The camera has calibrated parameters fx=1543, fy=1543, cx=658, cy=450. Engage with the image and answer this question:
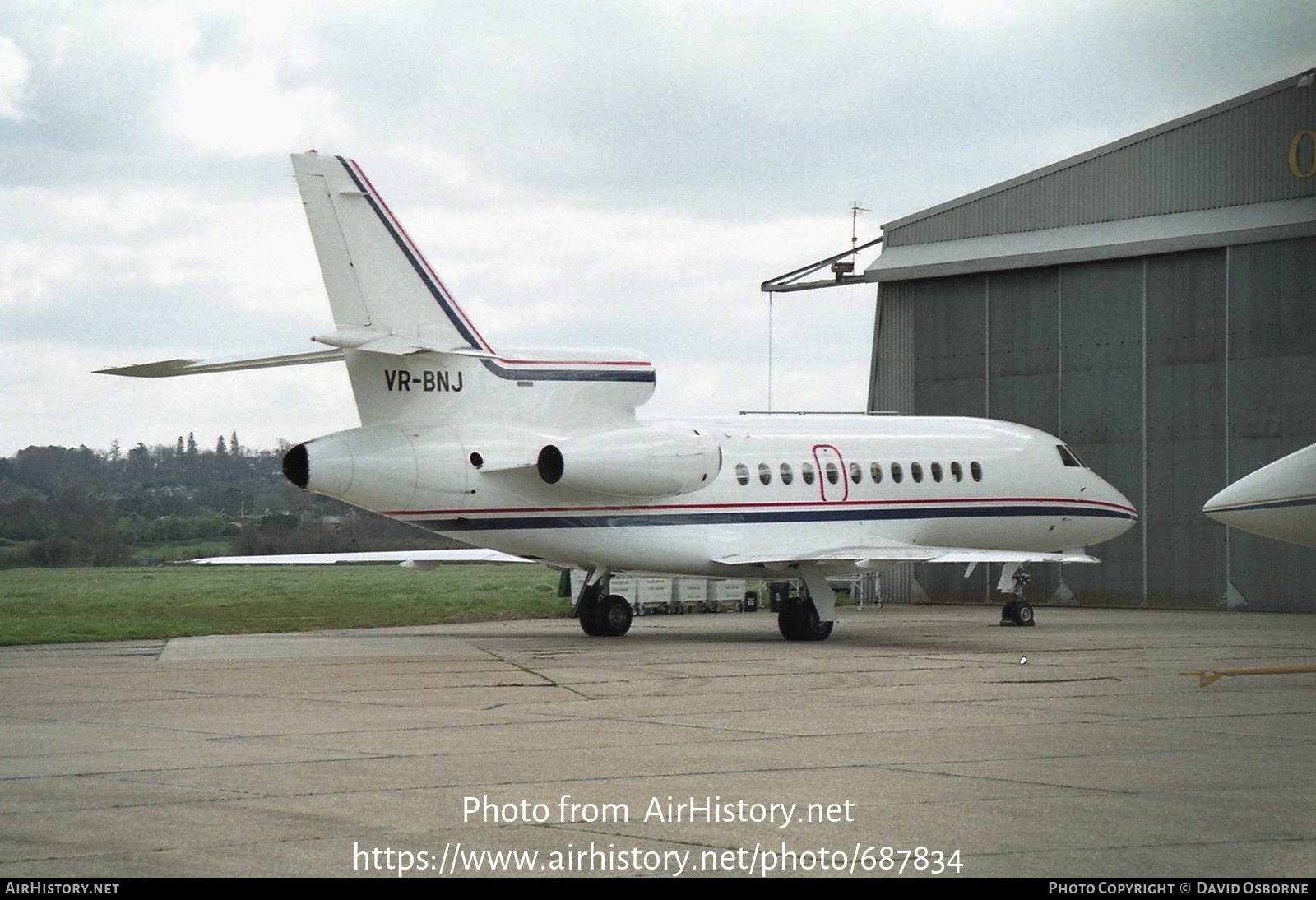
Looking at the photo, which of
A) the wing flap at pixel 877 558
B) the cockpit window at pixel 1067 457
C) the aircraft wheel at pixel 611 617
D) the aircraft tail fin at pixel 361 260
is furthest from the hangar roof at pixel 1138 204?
the aircraft tail fin at pixel 361 260

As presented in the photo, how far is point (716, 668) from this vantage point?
18.5 metres

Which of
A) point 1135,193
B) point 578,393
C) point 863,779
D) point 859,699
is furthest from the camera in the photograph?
point 1135,193

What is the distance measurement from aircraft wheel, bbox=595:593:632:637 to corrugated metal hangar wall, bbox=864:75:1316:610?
48.9ft

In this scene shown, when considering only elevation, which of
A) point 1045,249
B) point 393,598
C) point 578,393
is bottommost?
point 393,598

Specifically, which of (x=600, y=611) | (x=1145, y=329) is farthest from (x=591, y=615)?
(x=1145, y=329)

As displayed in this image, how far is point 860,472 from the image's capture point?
26172 millimetres

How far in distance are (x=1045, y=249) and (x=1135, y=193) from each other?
8.08 ft

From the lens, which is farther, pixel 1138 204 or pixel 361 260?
pixel 1138 204

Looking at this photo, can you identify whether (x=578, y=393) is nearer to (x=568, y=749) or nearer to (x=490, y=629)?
(x=490, y=629)

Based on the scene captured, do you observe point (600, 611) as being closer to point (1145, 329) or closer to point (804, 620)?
point (804, 620)

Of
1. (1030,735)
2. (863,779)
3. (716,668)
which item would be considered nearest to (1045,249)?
(716,668)

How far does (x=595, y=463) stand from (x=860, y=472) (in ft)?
19.1

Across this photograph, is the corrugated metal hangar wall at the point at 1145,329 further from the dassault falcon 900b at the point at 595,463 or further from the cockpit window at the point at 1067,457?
the dassault falcon 900b at the point at 595,463

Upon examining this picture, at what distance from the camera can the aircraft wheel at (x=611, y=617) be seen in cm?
2483
